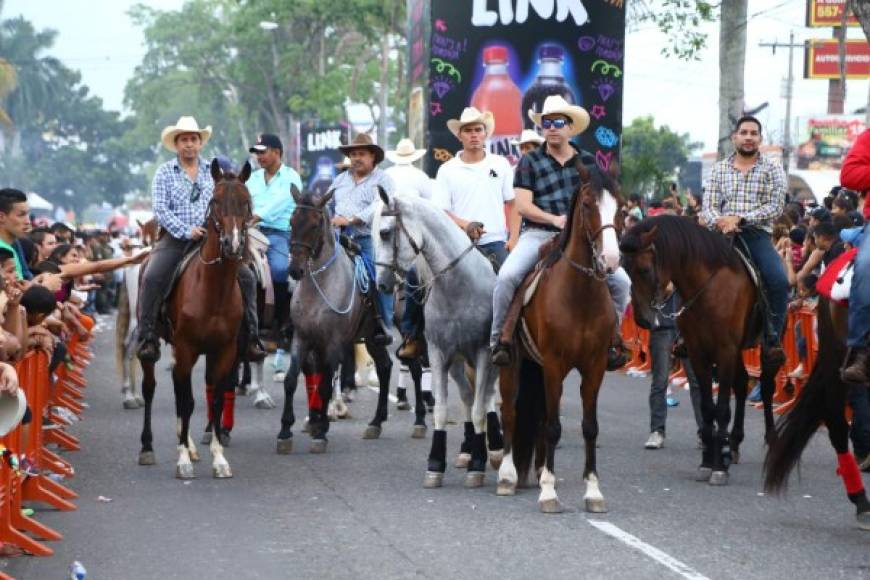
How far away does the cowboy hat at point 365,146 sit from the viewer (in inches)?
637

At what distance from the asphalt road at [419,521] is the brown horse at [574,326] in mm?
313

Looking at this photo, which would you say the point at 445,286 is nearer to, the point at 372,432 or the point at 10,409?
the point at 372,432

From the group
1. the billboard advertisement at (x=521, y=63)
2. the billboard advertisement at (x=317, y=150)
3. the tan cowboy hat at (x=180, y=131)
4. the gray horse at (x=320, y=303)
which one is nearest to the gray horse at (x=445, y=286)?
the gray horse at (x=320, y=303)

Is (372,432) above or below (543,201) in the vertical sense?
below

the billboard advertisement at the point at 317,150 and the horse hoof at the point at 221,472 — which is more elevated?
the billboard advertisement at the point at 317,150

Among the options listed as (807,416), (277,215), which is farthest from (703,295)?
(277,215)

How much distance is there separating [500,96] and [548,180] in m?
13.4

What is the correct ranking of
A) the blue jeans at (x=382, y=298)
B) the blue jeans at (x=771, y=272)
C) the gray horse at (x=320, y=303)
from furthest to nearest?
the blue jeans at (x=382, y=298), the gray horse at (x=320, y=303), the blue jeans at (x=771, y=272)

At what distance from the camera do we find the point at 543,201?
12.1m

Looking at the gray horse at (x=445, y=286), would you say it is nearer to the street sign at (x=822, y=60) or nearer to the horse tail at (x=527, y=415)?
the horse tail at (x=527, y=415)

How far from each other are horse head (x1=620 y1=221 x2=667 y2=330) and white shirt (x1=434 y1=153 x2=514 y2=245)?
1.34 m

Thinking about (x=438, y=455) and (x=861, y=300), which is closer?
(x=861, y=300)

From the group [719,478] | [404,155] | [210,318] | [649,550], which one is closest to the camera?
[649,550]

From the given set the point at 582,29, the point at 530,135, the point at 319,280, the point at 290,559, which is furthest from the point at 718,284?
the point at 582,29
